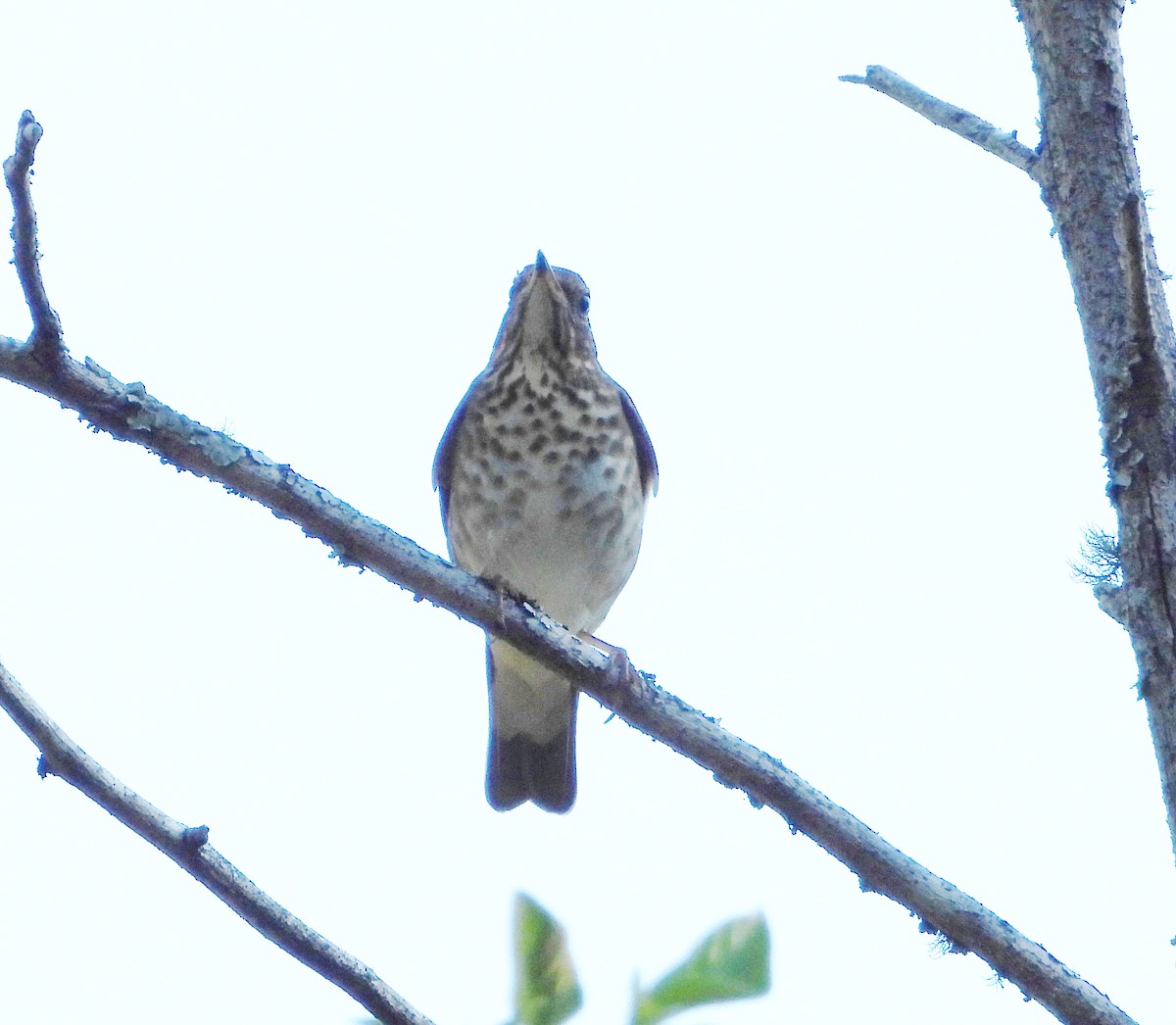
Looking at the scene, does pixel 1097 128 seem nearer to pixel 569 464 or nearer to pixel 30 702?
pixel 30 702

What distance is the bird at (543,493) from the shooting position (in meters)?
6.05

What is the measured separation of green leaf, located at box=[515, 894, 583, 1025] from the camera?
249 cm

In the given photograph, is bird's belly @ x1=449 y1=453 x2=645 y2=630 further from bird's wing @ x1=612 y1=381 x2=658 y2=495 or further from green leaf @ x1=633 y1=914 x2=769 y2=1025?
green leaf @ x1=633 y1=914 x2=769 y2=1025

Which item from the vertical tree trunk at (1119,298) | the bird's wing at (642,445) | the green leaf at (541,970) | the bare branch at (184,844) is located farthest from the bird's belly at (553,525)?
the green leaf at (541,970)

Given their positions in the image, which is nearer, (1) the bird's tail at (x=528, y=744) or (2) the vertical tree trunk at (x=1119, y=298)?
(2) the vertical tree trunk at (x=1119, y=298)

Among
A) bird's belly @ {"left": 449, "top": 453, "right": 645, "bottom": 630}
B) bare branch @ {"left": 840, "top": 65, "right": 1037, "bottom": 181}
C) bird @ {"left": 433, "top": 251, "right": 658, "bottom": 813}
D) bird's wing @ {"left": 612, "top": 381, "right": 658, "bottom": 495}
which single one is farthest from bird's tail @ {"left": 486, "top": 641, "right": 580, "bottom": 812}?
bare branch @ {"left": 840, "top": 65, "right": 1037, "bottom": 181}

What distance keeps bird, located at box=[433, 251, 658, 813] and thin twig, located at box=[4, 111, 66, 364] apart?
9.06 feet

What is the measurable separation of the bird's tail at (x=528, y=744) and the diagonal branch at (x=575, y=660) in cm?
286

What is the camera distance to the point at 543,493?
601 centimetres

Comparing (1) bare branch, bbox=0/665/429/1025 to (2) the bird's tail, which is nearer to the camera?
(1) bare branch, bbox=0/665/429/1025

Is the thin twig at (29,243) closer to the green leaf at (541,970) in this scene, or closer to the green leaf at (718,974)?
the green leaf at (541,970)

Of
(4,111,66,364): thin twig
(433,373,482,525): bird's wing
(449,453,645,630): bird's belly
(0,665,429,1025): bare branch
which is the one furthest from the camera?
(433,373,482,525): bird's wing

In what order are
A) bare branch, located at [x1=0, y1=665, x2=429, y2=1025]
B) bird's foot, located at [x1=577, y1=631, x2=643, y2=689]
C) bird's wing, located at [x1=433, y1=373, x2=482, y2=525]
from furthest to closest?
bird's wing, located at [x1=433, y1=373, x2=482, y2=525] → bird's foot, located at [x1=577, y1=631, x2=643, y2=689] → bare branch, located at [x1=0, y1=665, x2=429, y2=1025]

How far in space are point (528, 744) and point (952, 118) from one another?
3610 mm
